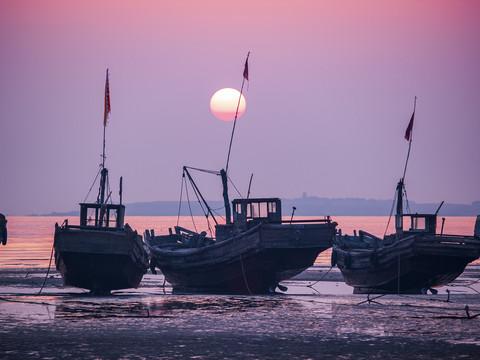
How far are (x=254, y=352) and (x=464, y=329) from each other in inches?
241

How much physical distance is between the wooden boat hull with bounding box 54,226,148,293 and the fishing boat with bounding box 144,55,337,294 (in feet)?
13.9

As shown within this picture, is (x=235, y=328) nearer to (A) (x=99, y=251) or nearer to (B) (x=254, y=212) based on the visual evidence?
(A) (x=99, y=251)

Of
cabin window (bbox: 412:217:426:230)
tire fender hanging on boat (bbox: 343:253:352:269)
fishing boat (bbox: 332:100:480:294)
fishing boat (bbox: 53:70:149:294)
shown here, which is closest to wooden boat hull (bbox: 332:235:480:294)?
fishing boat (bbox: 332:100:480:294)

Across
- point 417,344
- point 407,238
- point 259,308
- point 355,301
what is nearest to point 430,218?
point 407,238

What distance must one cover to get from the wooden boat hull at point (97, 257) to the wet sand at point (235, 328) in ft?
16.8

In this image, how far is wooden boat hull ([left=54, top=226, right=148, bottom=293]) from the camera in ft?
97.2

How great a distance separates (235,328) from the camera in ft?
55.7

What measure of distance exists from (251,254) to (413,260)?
782cm

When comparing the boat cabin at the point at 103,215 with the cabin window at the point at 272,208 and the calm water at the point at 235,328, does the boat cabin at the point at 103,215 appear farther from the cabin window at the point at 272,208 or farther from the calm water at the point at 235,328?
the cabin window at the point at 272,208

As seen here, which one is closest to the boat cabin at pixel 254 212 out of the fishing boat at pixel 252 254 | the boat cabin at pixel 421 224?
the fishing boat at pixel 252 254

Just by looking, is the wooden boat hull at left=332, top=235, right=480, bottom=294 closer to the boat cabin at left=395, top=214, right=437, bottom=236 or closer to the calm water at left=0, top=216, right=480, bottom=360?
the boat cabin at left=395, top=214, right=437, bottom=236

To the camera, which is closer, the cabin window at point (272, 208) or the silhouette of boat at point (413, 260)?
the silhouette of boat at point (413, 260)

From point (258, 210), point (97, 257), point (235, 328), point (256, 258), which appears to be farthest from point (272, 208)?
point (235, 328)

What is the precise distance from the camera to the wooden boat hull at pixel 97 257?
29.6m
